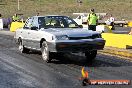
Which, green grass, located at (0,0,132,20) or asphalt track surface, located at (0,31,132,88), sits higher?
green grass, located at (0,0,132,20)

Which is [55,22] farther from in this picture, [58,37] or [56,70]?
[56,70]

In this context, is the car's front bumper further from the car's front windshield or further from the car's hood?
the car's front windshield

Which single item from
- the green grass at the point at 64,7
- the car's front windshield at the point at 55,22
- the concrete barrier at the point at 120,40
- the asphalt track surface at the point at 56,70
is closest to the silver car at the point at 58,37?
the car's front windshield at the point at 55,22

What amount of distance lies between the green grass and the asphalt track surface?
58543 mm

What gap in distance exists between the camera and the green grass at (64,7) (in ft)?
250

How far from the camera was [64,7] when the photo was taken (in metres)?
82.2

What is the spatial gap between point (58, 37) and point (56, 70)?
1.46 meters

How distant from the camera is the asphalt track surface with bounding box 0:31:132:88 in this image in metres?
9.05

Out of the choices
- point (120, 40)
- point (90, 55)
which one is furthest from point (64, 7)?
point (90, 55)

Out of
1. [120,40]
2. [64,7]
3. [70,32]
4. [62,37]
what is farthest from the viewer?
[64,7]

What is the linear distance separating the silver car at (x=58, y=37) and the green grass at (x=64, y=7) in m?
58.0

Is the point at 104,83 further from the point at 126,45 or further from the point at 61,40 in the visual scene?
the point at 126,45

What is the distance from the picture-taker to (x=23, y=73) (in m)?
10.6

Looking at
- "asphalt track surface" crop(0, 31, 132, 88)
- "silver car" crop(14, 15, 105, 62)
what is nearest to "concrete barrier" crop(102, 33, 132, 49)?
"asphalt track surface" crop(0, 31, 132, 88)
